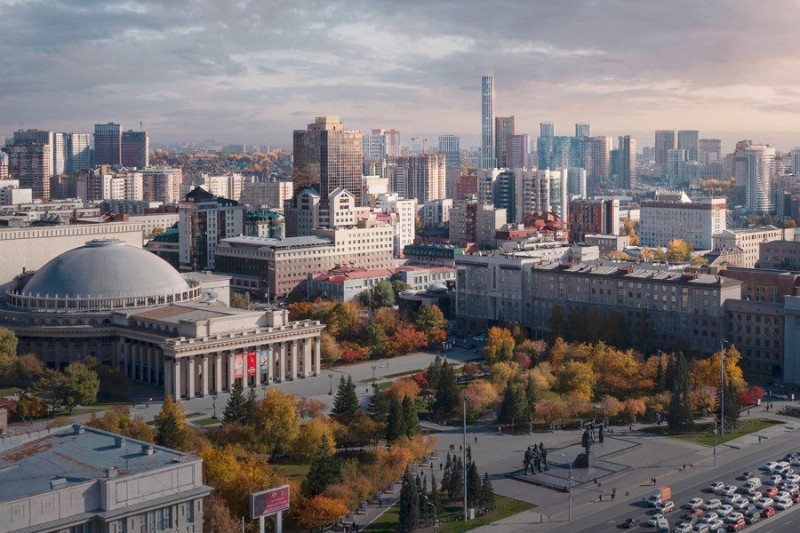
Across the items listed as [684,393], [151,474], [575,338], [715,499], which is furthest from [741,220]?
[151,474]

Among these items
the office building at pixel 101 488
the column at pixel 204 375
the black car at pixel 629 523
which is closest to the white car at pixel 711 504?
the black car at pixel 629 523

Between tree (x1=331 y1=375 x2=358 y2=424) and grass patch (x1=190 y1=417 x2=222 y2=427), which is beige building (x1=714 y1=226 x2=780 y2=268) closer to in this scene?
tree (x1=331 y1=375 x2=358 y2=424)

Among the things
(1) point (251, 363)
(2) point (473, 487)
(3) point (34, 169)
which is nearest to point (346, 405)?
(2) point (473, 487)

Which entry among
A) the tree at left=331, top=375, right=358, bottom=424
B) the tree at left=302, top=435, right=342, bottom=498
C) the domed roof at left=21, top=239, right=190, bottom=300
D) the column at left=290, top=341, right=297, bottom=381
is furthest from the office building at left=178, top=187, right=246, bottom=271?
the tree at left=302, top=435, right=342, bottom=498

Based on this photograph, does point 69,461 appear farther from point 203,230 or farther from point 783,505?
point 203,230

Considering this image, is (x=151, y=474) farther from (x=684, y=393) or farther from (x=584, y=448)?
(x=684, y=393)

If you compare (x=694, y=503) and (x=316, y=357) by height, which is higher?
(x=316, y=357)
